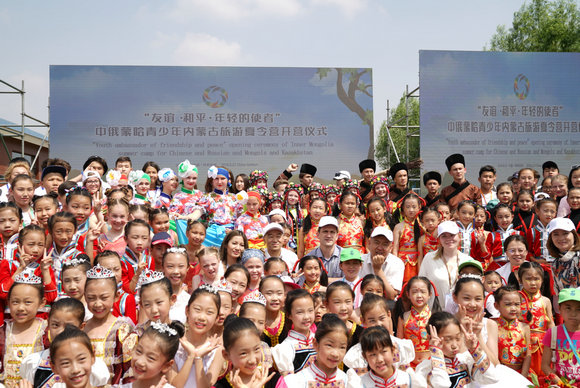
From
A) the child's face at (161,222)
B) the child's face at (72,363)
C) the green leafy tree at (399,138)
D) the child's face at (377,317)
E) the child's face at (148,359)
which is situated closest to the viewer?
the child's face at (72,363)

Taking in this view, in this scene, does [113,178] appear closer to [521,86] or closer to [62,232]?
[62,232]

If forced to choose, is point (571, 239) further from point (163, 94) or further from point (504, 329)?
point (163, 94)

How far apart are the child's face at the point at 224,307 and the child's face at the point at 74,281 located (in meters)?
0.99

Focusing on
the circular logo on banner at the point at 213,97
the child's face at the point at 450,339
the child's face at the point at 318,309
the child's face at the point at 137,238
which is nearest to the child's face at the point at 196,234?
the child's face at the point at 137,238

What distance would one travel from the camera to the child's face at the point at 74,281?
3.40 metres

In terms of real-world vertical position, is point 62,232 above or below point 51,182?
below

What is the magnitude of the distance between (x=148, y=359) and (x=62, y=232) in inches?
74.1

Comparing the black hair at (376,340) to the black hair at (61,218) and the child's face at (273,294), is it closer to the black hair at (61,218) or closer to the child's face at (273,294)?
the child's face at (273,294)

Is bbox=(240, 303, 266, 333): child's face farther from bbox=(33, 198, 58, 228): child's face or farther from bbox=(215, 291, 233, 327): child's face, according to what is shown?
bbox=(33, 198, 58, 228): child's face

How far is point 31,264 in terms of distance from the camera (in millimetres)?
3658

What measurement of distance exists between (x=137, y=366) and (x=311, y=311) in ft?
3.85

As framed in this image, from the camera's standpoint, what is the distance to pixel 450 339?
3.08 metres

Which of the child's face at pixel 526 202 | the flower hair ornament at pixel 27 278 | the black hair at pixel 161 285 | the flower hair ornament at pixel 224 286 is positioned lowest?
the flower hair ornament at pixel 224 286

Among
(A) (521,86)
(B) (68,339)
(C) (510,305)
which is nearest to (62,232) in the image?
(B) (68,339)
